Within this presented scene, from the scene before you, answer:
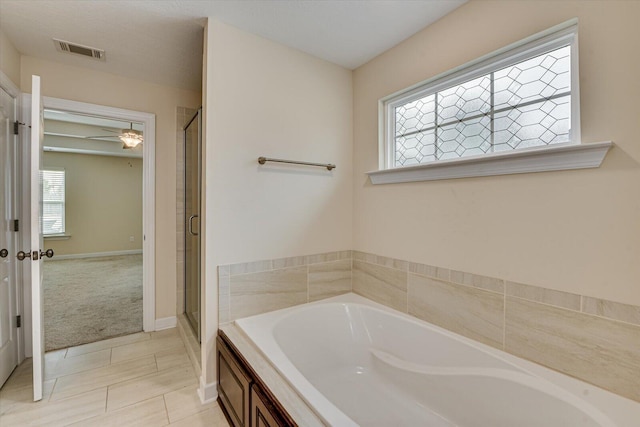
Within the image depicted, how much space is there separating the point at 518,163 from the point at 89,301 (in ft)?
14.9

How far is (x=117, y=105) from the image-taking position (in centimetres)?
254

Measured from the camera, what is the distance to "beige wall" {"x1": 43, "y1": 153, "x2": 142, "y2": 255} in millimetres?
6059

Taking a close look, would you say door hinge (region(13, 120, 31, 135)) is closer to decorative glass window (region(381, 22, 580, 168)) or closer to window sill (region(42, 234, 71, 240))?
decorative glass window (region(381, 22, 580, 168))

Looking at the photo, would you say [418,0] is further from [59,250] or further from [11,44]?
[59,250]

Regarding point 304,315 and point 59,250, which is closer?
point 304,315

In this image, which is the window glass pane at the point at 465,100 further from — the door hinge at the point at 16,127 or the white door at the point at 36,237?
the door hinge at the point at 16,127

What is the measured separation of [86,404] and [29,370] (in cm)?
76

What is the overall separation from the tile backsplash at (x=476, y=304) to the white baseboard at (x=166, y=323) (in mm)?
1305

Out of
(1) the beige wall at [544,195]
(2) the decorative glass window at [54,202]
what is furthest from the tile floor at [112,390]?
(2) the decorative glass window at [54,202]

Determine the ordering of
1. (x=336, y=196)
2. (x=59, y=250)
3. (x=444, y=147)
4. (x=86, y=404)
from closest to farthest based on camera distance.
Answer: (x=86, y=404)
(x=444, y=147)
(x=336, y=196)
(x=59, y=250)

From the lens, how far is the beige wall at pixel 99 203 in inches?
239

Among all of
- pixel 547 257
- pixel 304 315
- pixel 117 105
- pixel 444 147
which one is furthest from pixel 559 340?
pixel 117 105

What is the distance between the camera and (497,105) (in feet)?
5.28

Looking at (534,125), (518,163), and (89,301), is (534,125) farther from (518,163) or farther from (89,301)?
(89,301)
